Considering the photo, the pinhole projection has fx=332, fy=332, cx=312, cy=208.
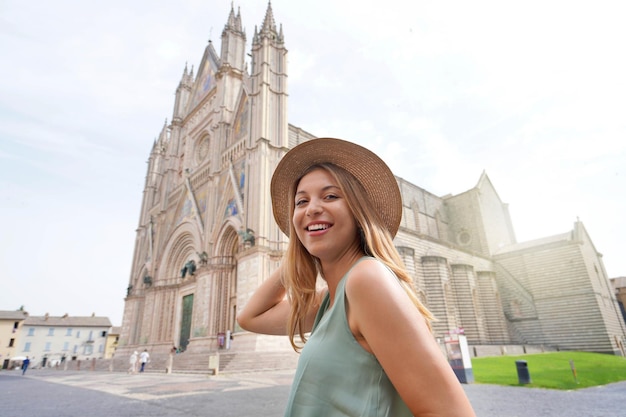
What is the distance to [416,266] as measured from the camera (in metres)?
22.9

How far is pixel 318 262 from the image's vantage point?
1515mm

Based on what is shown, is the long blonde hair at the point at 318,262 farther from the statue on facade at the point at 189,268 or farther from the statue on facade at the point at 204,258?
the statue on facade at the point at 189,268

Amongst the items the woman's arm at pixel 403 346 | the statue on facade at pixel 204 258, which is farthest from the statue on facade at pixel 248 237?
the woman's arm at pixel 403 346

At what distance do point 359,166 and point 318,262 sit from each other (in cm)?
47

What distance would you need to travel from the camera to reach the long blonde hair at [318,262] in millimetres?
1141

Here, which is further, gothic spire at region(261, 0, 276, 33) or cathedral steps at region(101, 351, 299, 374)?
gothic spire at region(261, 0, 276, 33)

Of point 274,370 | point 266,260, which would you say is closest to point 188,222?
point 266,260

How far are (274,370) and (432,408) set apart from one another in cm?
1348

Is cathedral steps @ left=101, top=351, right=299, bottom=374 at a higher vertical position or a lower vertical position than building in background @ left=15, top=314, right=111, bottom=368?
lower

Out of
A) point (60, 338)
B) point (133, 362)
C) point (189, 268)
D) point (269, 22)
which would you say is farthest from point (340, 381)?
point (60, 338)

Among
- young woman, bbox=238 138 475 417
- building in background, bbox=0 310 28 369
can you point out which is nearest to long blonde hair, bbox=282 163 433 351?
young woman, bbox=238 138 475 417

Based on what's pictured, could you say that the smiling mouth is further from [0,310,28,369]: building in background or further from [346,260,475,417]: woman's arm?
[0,310,28,369]: building in background

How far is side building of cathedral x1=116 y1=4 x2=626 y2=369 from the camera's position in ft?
59.4

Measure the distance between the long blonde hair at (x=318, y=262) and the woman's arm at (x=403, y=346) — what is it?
233mm
